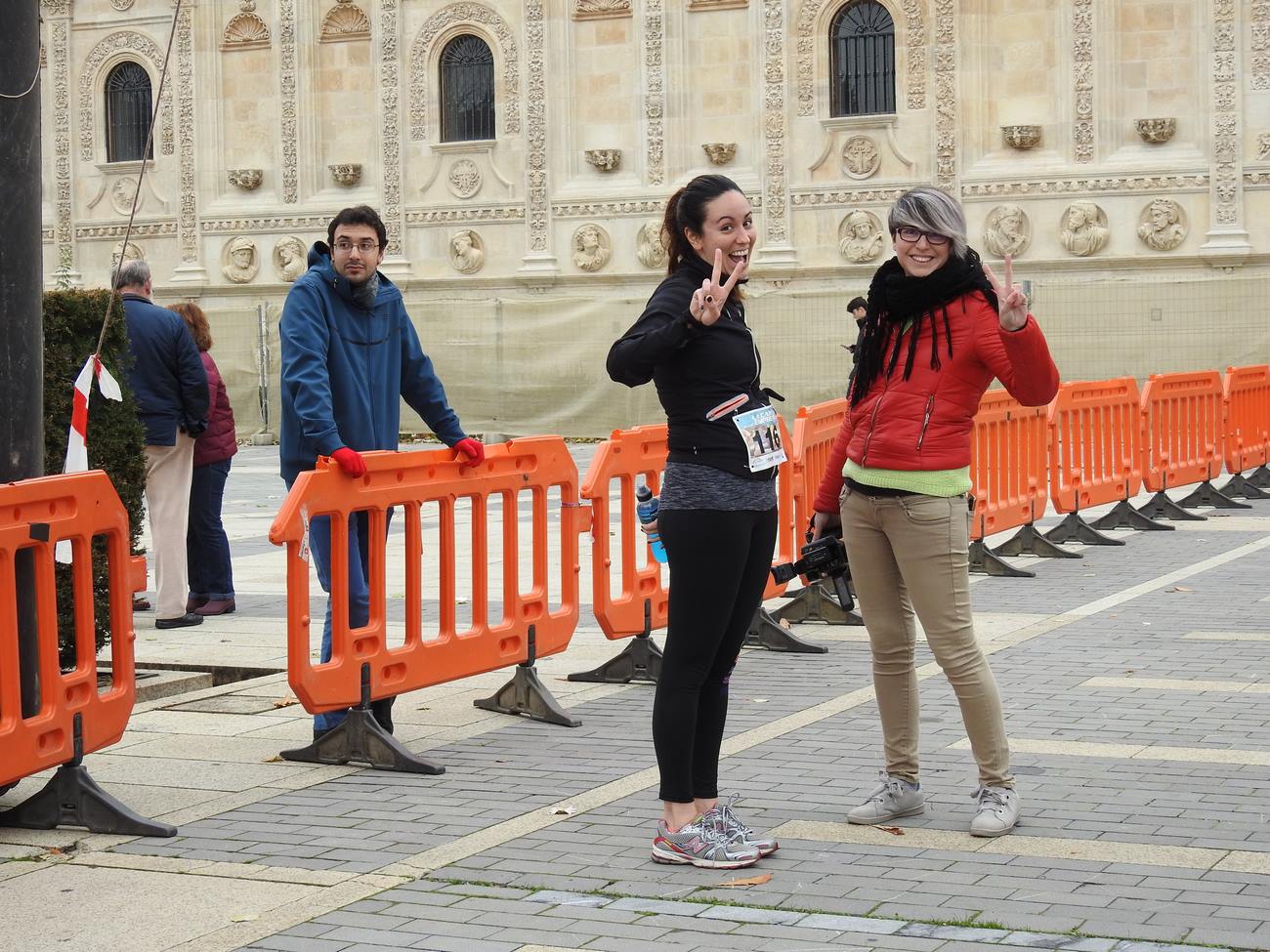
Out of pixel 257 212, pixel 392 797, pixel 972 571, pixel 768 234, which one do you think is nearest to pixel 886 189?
pixel 768 234

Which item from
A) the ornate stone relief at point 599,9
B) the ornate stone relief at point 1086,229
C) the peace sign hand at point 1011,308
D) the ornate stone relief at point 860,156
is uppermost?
the ornate stone relief at point 599,9

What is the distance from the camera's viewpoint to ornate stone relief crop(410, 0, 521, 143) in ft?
103

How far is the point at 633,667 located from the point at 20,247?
3.64 meters

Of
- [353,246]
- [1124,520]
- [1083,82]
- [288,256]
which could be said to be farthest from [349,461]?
[288,256]

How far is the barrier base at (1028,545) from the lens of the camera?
554 inches

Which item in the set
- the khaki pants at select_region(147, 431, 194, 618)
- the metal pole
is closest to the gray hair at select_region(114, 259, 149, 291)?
the khaki pants at select_region(147, 431, 194, 618)

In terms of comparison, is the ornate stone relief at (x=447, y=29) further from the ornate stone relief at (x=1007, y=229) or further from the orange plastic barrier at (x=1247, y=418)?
the orange plastic barrier at (x=1247, y=418)

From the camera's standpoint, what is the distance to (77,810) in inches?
254

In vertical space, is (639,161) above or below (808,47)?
below

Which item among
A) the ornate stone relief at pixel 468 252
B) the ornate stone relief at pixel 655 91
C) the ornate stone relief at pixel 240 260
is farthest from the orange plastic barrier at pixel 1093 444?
the ornate stone relief at pixel 240 260

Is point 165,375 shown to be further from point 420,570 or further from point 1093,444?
point 1093,444

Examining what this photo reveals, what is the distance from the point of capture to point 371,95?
3253 cm

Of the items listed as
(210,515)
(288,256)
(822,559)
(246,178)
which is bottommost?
(210,515)

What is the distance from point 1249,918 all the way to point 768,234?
25.0 m
